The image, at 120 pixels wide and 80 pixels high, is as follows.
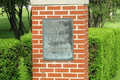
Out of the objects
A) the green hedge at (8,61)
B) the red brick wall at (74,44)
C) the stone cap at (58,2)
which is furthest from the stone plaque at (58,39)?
the green hedge at (8,61)

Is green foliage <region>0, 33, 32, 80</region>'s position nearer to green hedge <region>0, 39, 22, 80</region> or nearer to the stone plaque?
green hedge <region>0, 39, 22, 80</region>

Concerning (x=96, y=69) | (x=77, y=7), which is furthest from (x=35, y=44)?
(x=96, y=69)

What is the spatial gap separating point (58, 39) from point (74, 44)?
0.99 feet

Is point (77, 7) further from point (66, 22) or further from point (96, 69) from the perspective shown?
point (96, 69)

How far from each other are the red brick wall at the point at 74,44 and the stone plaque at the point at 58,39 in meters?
0.07

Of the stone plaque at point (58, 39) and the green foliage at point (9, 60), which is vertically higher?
the stone plaque at point (58, 39)

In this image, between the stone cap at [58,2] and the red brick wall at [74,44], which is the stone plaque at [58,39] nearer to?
the red brick wall at [74,44]

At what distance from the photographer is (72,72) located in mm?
5375

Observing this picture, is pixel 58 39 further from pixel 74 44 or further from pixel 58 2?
pixel 58 2

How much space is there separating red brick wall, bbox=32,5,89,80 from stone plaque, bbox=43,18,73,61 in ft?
0.24

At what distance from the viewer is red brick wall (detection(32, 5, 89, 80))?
5254mm

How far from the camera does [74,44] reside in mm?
5293

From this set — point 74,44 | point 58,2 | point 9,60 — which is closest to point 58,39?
point 74,44

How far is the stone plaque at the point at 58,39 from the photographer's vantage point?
5254mm
